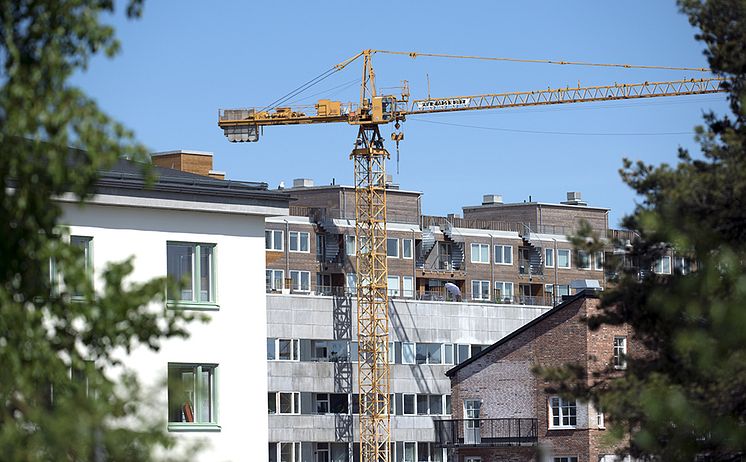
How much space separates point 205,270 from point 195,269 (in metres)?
0.26

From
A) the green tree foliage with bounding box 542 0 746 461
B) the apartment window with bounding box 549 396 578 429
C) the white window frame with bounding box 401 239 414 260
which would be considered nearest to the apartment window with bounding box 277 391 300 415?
the apartment window with bounding box 549 396 578 429

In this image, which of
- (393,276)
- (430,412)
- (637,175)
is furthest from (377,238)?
(637,175)

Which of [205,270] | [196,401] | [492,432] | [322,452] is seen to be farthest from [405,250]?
[196,401]

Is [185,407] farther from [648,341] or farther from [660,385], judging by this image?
[660,385]

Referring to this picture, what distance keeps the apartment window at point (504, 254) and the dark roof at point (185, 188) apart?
376 feet

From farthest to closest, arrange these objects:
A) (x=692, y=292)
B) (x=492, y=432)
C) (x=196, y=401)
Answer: (x=492, y=432) < (x=196, y=401) < (x=692, y=292)

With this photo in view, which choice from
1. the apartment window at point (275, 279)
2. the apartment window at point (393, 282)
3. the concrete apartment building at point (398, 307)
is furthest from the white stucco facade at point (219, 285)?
the apartment window at point (393, 282)

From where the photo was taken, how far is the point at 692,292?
13.2 meters

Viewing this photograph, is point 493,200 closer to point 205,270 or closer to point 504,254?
point 504,254

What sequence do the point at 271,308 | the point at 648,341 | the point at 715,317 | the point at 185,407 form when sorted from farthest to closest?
the point at 271,308 → the point at 185,407 → the point at 648,341 → the point at 715,317

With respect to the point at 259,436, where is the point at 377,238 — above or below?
above

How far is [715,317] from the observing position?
1074 cm

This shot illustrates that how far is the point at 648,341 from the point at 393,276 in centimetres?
11875

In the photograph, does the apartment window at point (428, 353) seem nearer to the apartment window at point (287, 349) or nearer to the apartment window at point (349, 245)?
the apartment window at point (287, 349)
